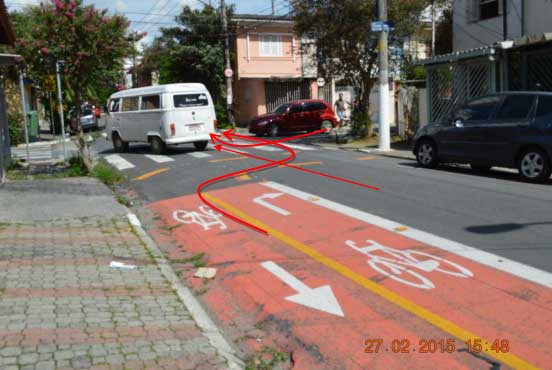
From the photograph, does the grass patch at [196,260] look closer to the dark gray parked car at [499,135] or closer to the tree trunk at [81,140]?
the dark gray parked car at [499,135]

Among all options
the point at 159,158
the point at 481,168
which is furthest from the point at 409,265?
the point at 159,158

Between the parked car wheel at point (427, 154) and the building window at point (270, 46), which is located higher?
the building window at point (270, 46)

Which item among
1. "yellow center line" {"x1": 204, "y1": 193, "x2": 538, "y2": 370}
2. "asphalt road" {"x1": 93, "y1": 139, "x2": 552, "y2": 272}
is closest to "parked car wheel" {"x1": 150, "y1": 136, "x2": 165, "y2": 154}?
"asphalt road" {"x1": 93, "y1": 139, "x2": 552, "y2": 272}

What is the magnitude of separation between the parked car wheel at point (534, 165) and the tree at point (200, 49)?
2784 centimetres

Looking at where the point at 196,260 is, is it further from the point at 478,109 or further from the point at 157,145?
the point at 157,145

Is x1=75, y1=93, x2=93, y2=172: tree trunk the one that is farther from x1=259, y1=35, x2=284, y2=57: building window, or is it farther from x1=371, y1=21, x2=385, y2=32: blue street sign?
x1=259, y1=35, x2=284, y2=57: building window

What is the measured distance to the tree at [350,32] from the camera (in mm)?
22312

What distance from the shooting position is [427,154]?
14.6 m

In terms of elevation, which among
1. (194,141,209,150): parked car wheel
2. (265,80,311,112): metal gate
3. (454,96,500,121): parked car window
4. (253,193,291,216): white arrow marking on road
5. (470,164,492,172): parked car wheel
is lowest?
(253,193,291,216): white arrow marking on road

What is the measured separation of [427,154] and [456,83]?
542 centimetres

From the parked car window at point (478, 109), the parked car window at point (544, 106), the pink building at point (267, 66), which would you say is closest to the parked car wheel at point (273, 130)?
the pink building at point (267, 66)

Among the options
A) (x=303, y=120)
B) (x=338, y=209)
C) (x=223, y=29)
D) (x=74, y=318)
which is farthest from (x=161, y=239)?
(x=223, y=29)

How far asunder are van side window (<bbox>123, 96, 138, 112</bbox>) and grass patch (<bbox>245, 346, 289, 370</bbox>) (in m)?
16.7

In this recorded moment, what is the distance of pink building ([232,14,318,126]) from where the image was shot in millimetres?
38531
